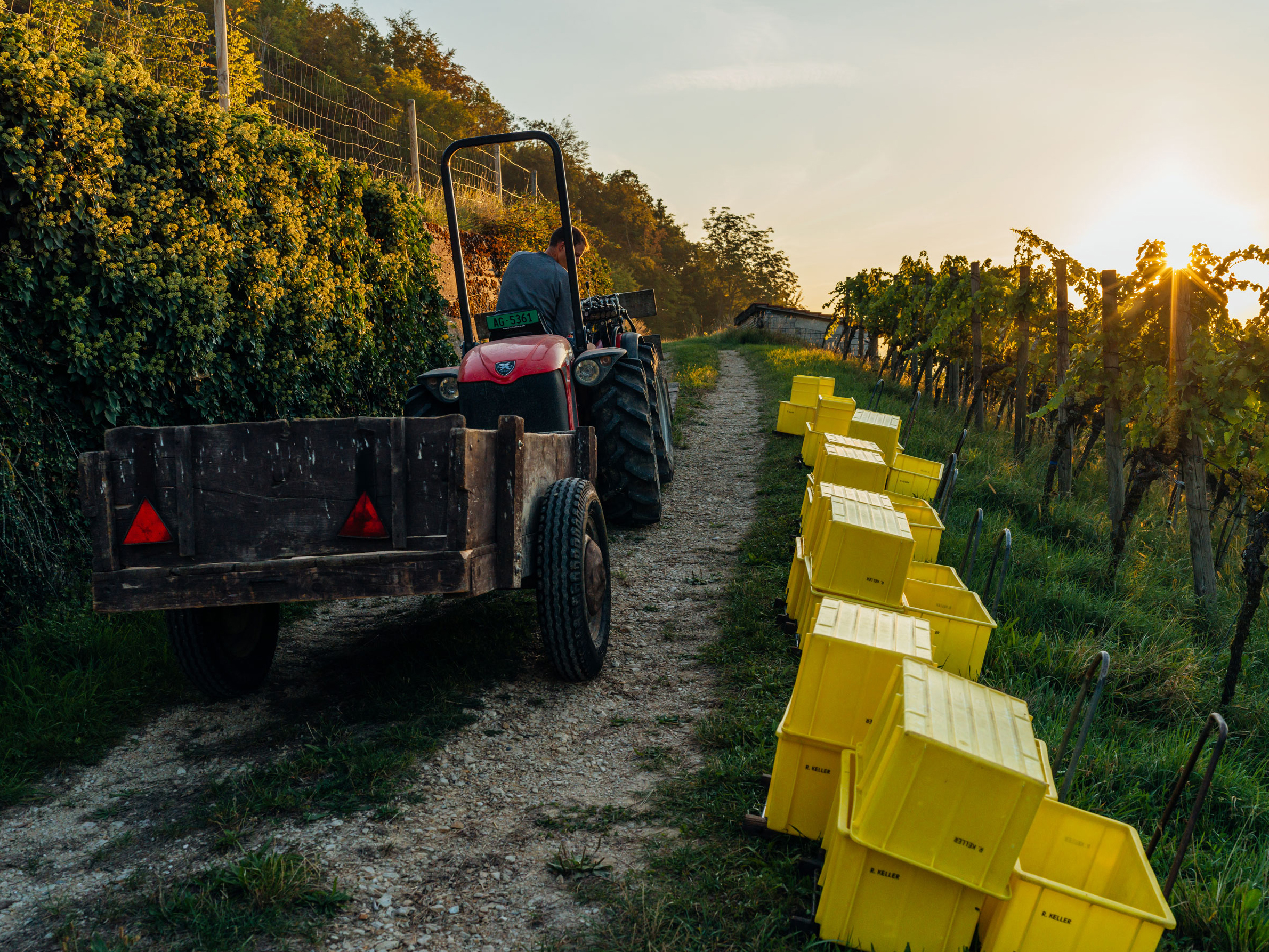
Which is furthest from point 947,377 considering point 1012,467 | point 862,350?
point 862,350

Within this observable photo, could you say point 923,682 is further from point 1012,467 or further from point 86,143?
point 1012,467

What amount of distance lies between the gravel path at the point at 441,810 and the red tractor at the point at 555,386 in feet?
4.45

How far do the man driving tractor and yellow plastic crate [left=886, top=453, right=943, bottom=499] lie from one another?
3.26m

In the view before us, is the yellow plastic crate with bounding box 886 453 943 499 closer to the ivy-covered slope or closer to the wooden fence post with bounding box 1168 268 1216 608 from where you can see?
the wooden fence post with bounding box 1168 268 1216 608

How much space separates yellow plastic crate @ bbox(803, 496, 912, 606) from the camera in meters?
3.60

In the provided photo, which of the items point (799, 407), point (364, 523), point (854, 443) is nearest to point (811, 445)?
point (799, 407)

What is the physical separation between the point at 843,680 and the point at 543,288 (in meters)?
3.60

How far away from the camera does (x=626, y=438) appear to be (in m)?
5.88

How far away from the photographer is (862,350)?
2242cm

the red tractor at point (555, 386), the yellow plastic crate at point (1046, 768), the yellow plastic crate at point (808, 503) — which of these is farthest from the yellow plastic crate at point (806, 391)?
the yellow plastic crate at point (1046, 768)

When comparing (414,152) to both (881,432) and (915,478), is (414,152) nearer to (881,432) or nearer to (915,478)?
(881,432)

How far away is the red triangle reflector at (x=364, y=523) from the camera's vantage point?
2918mm

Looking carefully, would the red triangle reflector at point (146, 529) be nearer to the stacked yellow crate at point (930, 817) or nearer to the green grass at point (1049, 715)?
the green grass at point (1049, 715)

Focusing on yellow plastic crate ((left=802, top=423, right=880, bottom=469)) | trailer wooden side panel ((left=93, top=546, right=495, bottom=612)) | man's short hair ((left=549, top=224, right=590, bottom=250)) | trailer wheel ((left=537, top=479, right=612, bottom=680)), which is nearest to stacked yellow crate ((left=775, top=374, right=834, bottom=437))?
yellow plastic crate ((left=802, top=423, right=880, bottom=469))
